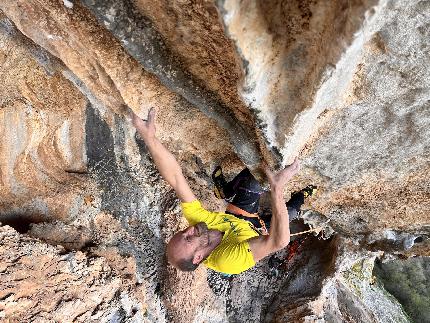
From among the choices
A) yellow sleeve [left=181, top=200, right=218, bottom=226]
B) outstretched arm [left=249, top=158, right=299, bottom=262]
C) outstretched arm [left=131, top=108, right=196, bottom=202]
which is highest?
outstretched arm [left=131, top=108, right=196, bottom=202]

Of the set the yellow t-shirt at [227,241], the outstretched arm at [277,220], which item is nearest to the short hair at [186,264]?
the yellow t-shirt at [227,241]

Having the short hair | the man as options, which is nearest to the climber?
the man

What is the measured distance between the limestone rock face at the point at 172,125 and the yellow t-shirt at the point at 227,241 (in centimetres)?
52

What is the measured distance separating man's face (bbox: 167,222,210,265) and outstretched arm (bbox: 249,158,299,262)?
405mm

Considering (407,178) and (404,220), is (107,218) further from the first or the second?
(404,220)

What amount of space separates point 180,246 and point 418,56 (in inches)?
71.0

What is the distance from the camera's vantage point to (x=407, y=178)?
338 cm

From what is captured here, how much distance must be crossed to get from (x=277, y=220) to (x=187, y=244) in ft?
2.07

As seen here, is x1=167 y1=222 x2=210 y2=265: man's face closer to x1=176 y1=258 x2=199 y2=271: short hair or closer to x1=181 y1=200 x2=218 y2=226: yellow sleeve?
x1=176 y1=258 x2=199 y2=271: short hair

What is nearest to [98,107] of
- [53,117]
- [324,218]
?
[53,117]

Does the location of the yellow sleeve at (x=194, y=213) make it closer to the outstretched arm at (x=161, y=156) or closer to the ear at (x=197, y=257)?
the outstretched arm at (x=161, y=156)

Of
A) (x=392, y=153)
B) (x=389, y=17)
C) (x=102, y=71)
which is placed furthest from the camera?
(x=392, y=153)

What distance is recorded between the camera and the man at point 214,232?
2.48 meters

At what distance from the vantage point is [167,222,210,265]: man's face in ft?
8.59
